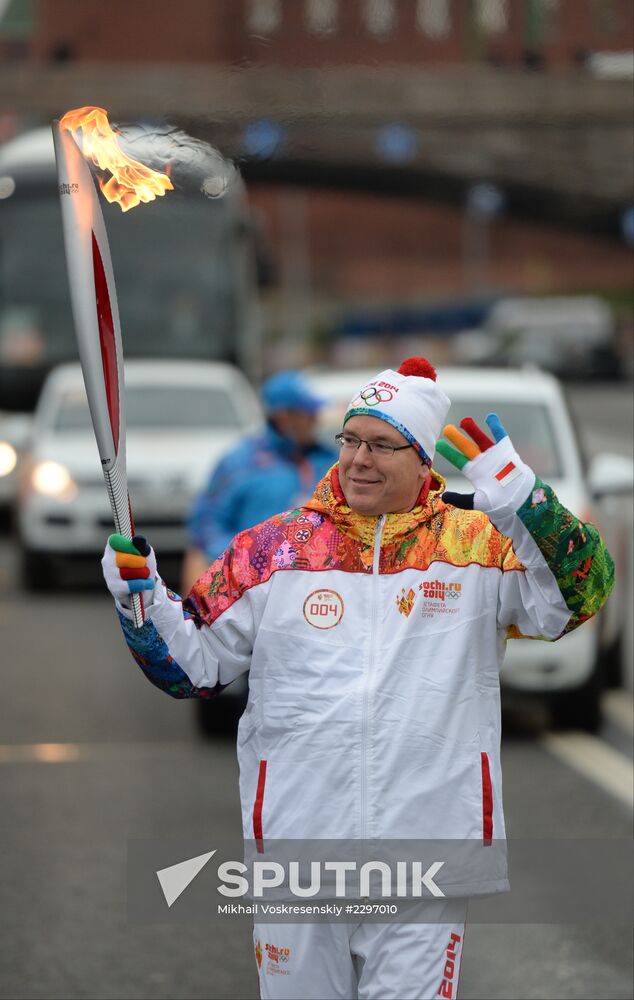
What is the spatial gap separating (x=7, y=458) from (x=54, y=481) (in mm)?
3298

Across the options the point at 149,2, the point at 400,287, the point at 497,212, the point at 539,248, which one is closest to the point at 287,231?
the point at 400,287

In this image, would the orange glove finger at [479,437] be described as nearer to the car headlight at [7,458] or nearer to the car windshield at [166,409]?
the car windshield at [166,409]

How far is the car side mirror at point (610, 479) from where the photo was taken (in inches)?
311

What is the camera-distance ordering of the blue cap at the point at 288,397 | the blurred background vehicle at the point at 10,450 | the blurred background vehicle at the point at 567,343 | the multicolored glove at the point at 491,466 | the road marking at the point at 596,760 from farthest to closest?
the blurred background vehicle at the point at 567,343
the blurred background vehicle at the point at 10,450
the blue cap at the point at 288,397
the road marking at the point at 596,760
the multicolored glove at the point at 491,466

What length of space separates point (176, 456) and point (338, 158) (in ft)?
26.3

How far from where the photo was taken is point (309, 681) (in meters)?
3.12

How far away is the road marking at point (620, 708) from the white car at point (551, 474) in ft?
0.45

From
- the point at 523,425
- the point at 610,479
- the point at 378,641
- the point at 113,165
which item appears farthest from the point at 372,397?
the point at 523,425

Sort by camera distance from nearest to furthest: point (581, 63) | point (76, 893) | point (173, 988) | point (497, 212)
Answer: point (173, 988), point (76, 893), point (581, 63), point (497, 212)

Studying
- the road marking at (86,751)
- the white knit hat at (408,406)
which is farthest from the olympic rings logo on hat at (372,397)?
the road marking at (86,751)

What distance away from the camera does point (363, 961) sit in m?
3.12

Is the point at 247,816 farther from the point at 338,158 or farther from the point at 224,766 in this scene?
the point at 338,158

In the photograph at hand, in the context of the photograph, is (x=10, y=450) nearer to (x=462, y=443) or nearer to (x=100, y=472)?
(x=100, y=472)

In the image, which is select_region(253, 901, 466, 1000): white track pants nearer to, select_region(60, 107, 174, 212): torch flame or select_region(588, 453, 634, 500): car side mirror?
select_region(60, 107, 174, 212): torch flame
